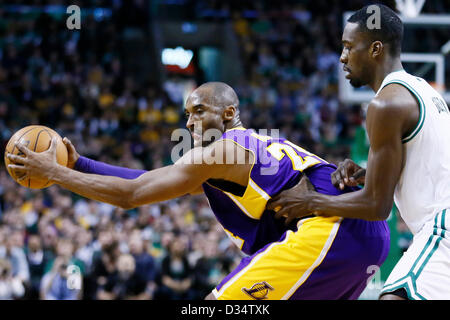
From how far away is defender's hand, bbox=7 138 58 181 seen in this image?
347cm

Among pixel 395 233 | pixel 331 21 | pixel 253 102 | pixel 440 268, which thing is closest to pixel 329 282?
pixel 440 268

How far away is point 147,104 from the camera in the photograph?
14.3 m

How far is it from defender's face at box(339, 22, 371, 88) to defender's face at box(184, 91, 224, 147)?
2.96 feet

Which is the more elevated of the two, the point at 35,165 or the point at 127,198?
the point at 35,165

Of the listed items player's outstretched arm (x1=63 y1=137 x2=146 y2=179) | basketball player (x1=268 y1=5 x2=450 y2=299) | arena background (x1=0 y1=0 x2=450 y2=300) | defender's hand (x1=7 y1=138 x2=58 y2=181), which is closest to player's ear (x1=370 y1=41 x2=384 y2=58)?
basketball player (x1=268 y1=5 x2=450 y2=299)

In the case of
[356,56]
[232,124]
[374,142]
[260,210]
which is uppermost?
[356,56]

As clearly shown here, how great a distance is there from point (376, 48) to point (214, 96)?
42.7 inches

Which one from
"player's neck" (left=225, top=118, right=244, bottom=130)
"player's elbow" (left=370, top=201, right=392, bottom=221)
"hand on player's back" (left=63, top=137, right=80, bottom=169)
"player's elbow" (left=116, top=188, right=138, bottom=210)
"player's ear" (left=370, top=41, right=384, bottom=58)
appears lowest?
"player's elbow" (left=370, top=201, right=392, bottom=221)

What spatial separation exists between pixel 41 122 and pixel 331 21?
29.6 ft

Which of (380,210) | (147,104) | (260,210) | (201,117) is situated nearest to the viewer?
(380,210)

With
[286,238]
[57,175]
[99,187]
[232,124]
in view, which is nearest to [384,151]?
[286,238]

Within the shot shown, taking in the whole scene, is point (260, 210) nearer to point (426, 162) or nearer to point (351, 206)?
point (351, 206)

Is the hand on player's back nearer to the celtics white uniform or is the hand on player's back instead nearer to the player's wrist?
the player's wrist

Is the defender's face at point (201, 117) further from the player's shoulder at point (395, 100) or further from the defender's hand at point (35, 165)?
the player's shoulder at point (395, 100)
